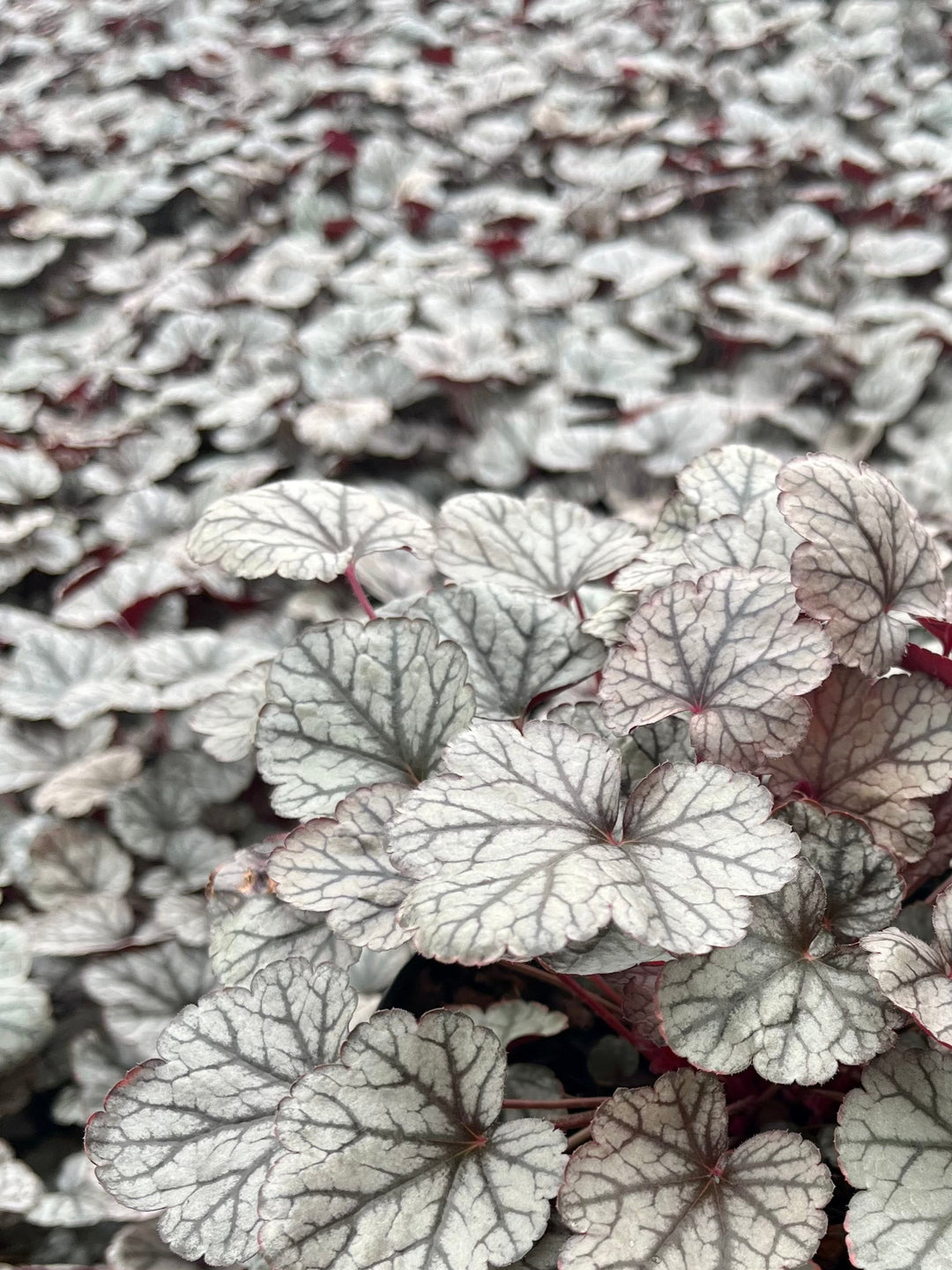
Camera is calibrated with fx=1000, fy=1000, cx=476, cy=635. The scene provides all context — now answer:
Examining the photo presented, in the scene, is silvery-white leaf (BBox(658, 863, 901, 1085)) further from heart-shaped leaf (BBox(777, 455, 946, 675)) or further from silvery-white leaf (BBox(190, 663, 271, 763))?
silvery-white leaf (BBox(190, 663, 271, 763))

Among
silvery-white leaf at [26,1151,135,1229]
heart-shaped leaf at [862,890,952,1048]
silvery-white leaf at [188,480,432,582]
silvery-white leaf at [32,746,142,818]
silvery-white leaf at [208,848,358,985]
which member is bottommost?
silvery-white leaf at [26,1151,135,1229]

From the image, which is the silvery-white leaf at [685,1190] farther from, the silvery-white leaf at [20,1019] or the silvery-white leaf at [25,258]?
the silvery-white leaf at [25,258]

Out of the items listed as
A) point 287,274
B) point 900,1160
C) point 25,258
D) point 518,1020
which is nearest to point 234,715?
point 518,1020

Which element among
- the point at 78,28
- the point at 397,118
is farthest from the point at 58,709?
the point at 78,28

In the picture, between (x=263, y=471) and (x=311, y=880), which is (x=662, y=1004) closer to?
(x=311, y=880)

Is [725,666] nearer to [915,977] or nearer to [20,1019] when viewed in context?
[915,977]

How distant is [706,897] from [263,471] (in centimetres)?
161

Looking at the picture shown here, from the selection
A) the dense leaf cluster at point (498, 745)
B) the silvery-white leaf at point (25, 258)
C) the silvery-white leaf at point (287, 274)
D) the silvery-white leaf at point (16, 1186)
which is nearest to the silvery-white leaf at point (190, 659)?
the dense leaf cluster at point (498, 745)

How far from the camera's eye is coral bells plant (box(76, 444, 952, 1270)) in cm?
73

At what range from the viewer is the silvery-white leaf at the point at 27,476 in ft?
7.09

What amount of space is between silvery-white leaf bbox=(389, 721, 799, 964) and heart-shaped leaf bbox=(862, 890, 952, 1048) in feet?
0.34

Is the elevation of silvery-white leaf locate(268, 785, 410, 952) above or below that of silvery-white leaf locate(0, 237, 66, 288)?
above

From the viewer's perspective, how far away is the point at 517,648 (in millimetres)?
1065

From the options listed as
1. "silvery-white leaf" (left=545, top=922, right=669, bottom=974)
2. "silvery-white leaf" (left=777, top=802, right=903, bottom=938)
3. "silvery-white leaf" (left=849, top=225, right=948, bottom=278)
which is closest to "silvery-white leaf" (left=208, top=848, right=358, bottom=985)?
"silvery-white leaf" (left=545, top=922, right=669, bottom=974)
